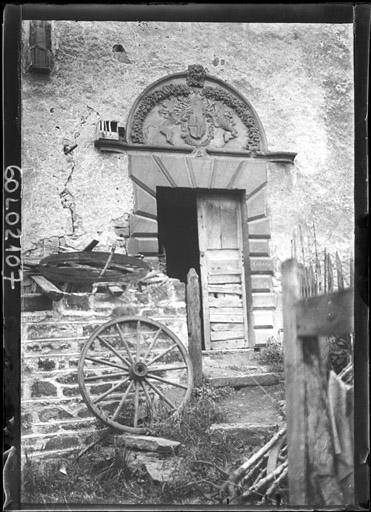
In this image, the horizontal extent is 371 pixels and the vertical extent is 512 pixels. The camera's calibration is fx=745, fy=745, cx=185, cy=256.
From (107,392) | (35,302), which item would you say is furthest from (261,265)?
(35,302)

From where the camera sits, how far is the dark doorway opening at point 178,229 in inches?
223

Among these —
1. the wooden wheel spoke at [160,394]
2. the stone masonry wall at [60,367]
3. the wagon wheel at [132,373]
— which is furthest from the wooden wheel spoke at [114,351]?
the wooden wheel spoke at [160,394]

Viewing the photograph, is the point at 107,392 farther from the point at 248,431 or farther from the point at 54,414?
the point at 248,431

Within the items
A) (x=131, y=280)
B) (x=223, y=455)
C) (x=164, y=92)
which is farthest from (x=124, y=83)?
(x=223, y=455)

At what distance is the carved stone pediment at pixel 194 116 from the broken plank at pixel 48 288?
1.27 meters

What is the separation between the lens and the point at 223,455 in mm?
5480

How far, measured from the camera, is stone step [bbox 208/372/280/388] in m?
5.67

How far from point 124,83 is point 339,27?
5.70 ft

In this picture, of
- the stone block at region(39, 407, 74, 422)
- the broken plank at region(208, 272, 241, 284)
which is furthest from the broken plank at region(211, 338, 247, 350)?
the stone block at region(39, 407, 74, 422)

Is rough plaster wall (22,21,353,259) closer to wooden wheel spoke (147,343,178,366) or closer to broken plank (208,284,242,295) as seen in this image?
broken plank (208,284,242,295)

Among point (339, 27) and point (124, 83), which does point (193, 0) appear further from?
point (339, 27)

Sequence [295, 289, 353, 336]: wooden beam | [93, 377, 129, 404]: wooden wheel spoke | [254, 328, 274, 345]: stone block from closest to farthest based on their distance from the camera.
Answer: [295, 289, 353, 336]: wooden beam, [93, 377, 129, 404]: wooden wheel spoke, [254, 328, 274, 345]: stone block

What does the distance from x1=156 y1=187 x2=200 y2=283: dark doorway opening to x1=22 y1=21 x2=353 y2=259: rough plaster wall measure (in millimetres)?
296

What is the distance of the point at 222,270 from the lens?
5.86m
